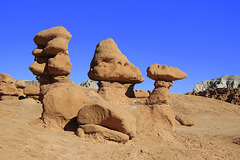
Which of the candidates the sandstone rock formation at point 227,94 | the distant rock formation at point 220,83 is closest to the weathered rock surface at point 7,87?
the sandstone rock formation at point 227,94

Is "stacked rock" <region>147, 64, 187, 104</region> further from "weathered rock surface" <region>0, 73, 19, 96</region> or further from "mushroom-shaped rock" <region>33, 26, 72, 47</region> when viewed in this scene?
"weathered rock surface" <region>0, 73, 19, 96</region>

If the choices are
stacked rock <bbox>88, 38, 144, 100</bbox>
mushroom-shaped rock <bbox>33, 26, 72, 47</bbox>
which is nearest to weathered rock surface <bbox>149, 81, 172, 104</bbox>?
stacked rock <bbox>88, 38, 144, 100</bbox>

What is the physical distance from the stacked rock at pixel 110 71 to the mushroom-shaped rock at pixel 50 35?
1952 mm

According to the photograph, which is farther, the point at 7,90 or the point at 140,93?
the point at 7,90

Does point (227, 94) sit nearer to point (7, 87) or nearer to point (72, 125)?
point (7, 87)

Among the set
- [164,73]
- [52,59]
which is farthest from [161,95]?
[52,59]

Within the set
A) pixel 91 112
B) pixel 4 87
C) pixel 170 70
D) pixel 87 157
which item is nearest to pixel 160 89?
pixel 170 70

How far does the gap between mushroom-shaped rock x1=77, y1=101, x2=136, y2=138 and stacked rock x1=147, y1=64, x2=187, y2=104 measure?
3.84 metres

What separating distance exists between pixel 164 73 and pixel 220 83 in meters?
50.5

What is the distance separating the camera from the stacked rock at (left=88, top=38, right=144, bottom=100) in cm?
1039

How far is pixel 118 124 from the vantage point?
6371mm

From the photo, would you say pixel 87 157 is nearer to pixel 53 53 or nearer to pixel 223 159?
pixel 223 159

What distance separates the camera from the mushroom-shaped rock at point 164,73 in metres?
10.5

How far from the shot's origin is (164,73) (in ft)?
34.3
